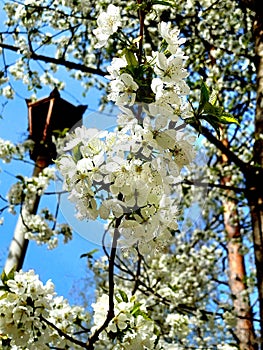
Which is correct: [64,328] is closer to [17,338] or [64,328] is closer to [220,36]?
[17,338]

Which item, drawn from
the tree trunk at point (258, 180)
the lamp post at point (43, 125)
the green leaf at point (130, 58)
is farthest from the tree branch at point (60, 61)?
the green leaf at point (130, 58)

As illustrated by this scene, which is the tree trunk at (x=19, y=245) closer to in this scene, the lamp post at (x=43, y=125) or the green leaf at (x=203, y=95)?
the lamp post at (x=43, y=125)

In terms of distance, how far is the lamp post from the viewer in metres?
3.25

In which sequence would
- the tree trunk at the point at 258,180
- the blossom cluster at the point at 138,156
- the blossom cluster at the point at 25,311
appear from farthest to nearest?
the tree trunk at the point at 258,180 < the blossom cluster at the point at 25,311 < the blossom cluster at the point at 138,156

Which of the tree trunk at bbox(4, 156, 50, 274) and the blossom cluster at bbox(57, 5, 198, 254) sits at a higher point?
the tree trunk at bbox(4, 156, 50, 274)

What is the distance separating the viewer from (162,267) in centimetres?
474

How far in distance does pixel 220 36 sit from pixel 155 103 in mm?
3281

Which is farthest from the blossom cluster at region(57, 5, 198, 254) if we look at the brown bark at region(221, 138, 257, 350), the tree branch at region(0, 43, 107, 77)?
the brown bark at region(221, 138, 257, 350)

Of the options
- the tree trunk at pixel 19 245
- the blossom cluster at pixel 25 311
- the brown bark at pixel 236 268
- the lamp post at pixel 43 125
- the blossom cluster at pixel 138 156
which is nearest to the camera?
the blossom cluster at pixel 138 156

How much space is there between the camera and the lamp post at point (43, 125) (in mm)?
3246

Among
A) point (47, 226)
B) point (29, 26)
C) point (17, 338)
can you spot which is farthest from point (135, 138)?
point (47, 226)

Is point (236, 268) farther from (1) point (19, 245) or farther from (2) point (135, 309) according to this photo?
(2) point (135, 309)

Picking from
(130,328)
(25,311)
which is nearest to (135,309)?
(130,328)

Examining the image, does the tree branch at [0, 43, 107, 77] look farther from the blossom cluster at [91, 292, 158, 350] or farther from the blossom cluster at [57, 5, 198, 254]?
the blossom cluster at [57, 5, 198, 254]
